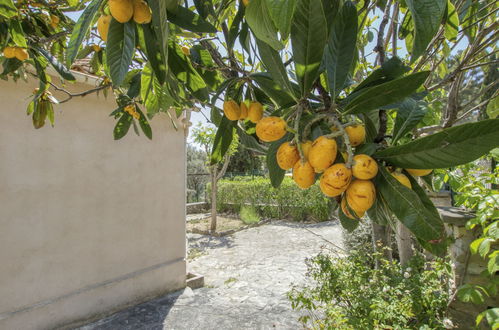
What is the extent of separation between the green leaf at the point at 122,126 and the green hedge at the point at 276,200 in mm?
7860

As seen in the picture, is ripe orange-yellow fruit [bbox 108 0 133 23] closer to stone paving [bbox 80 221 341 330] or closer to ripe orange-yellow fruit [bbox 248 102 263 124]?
ripe orange-yellow fruit [bbox 248 102 263 124]

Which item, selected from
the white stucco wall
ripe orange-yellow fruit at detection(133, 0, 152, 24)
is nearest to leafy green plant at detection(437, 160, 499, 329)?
ripe orange-yellow fruit at detection(133, 0, 152, 24)

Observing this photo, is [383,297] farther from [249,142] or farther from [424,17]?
[424,17]

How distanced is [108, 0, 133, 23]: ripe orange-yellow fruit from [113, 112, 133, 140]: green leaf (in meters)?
1.21

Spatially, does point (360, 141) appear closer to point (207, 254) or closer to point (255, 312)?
point (255, 312)

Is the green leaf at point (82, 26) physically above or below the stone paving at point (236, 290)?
above

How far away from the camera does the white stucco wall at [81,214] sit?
10.6 ft

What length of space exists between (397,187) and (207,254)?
7021 mm

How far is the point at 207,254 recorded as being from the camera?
7121 millimetres

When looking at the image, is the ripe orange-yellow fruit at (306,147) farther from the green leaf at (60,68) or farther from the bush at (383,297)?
the bush at (383,297)

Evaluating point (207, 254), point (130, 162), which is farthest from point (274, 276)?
point (130, 162)

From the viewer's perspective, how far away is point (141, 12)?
0.74m

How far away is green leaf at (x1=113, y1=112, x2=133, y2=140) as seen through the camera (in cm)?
183

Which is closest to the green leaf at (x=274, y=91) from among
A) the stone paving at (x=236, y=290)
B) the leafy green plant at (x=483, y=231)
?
the leafy green plant at (x=483, y=231)
